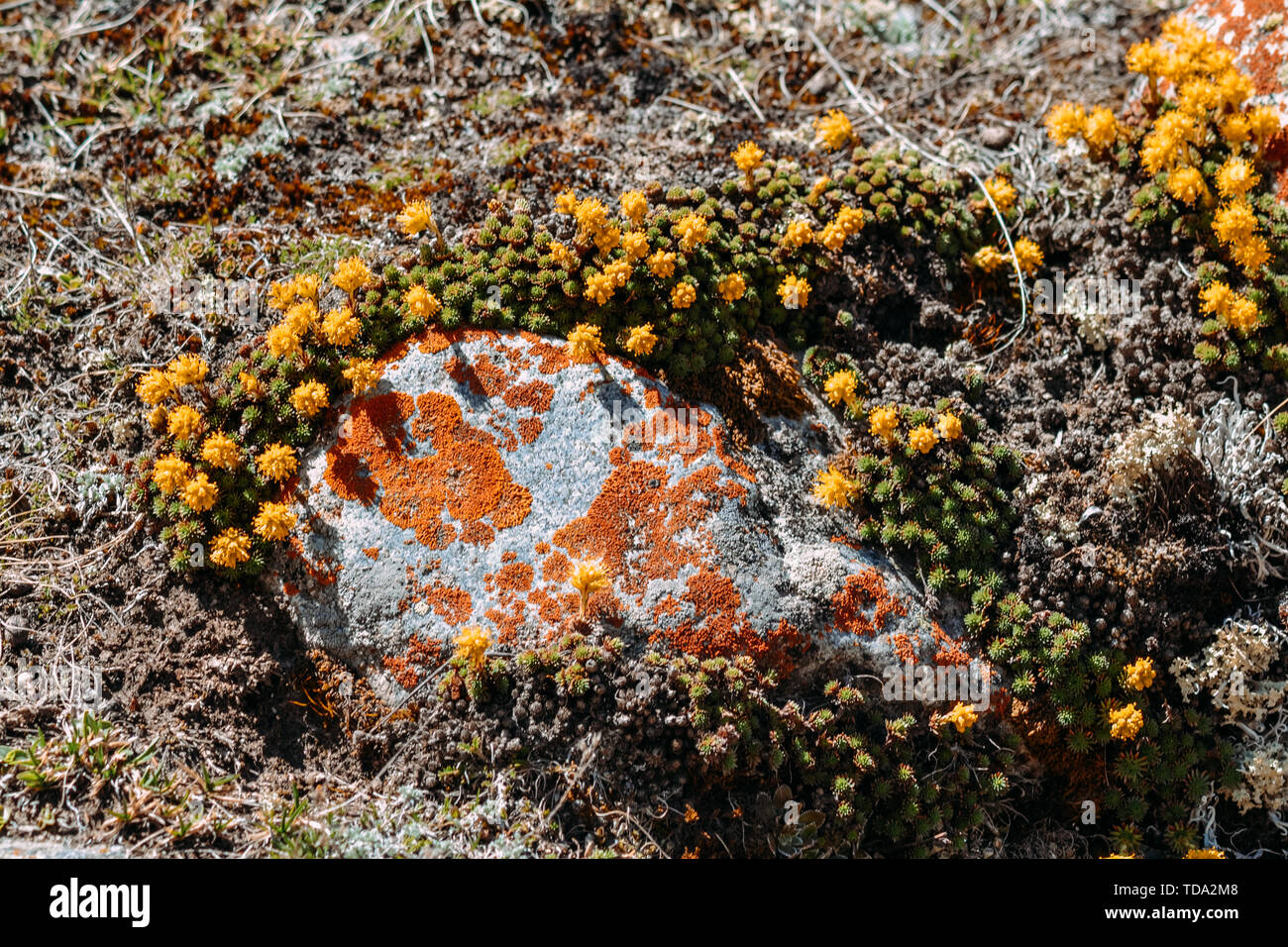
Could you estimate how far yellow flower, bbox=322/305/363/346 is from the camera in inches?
227

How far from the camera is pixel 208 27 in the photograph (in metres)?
7.96

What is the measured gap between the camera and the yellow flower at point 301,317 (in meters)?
5.75

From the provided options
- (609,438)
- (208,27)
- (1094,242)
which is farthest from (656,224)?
(208,27)

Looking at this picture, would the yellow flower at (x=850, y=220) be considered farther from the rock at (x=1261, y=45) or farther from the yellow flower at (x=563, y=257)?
the rock at (x=1261, y=45)

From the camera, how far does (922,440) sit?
230 inches

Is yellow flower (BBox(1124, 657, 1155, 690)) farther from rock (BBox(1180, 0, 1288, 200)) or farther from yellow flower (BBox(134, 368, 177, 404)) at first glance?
yellow flower (BBox(134, 368, 177, 404))

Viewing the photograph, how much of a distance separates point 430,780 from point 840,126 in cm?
518

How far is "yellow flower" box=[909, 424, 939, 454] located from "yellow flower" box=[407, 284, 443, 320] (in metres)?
2.99

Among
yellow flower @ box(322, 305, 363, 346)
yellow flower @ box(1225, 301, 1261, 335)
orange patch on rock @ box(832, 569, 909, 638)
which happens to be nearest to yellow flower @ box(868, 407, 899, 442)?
orange patch on rock @ box(832, 569, 909, 638)

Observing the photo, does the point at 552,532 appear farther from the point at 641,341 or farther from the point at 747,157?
the point at 747,157

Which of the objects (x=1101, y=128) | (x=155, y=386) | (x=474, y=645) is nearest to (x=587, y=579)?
(x=474, y=645)

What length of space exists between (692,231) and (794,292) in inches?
30.0

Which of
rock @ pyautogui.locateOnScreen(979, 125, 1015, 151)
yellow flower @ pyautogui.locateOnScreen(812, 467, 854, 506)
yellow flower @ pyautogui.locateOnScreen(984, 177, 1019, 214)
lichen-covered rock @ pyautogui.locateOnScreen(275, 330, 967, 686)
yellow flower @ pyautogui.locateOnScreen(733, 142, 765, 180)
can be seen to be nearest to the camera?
lichen-covered rock @ pyautogui.locateOnScreen(275, 330, 967, 686)
